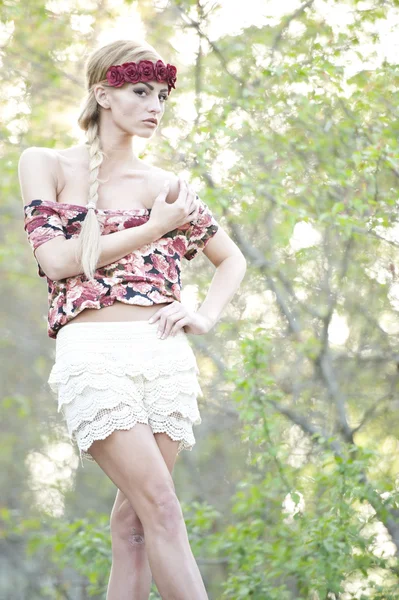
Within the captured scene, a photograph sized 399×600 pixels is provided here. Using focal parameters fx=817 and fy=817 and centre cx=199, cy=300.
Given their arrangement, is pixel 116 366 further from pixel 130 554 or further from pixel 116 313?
pixel 130 554

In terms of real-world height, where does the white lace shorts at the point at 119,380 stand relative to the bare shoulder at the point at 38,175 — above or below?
below

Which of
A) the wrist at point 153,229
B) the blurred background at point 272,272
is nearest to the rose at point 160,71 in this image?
the wrist at point 153,229

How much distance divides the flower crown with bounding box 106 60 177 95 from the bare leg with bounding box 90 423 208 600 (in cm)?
86

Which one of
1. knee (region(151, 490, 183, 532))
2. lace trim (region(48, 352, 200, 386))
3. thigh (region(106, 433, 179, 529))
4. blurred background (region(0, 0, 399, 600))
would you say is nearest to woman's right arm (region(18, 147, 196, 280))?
lace trim (region(48, 352, 200, 386))

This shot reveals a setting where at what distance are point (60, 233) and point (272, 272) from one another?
9.63ft

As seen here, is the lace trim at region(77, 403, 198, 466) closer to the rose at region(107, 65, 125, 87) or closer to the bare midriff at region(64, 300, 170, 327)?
the bare midriff at region(64, 300, 170, 327)

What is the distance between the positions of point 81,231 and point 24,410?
3669 mm

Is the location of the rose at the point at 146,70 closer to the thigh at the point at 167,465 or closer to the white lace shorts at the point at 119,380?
the white lace shorts at the point at 119,380

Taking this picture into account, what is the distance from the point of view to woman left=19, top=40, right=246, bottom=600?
185 cm

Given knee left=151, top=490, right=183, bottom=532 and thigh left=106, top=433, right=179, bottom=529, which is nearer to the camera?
knee left=151, top=490, right=183, bottom=532

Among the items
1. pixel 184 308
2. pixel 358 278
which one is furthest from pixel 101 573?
pixel 184 308

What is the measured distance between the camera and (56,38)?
5145mm

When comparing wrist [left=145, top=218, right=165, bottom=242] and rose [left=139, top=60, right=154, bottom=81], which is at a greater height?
rose [left=139, top=60, right=154, bottom=81]

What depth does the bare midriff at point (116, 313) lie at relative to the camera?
195 centimetres
